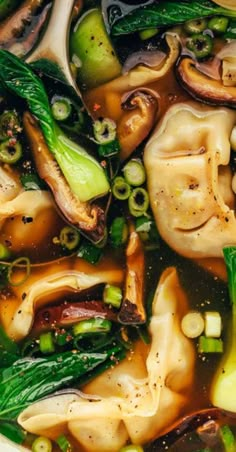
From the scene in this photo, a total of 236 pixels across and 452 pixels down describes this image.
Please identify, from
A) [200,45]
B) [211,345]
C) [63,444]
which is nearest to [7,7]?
[200,45]

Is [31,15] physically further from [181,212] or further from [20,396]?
[20,396]

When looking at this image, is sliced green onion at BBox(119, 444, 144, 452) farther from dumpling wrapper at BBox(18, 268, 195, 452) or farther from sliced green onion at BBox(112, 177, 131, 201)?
sliced green onion at BBox(112, 177, 131, 201)

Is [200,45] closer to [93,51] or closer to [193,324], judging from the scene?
[93,51]

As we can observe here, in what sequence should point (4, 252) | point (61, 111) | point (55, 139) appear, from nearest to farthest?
point (55, 139)
point (61, 111)
point (4, 252)

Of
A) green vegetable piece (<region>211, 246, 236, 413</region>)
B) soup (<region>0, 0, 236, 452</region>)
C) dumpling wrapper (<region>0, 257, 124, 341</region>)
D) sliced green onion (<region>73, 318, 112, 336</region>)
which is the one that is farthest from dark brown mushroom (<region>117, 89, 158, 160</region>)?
sliced green onion (<region>73, 318, 112, 336</region>)

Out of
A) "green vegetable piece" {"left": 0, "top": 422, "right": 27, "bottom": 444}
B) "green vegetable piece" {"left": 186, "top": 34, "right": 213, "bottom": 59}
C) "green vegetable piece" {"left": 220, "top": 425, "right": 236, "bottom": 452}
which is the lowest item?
"green vegetable piece" {"left": 220, "top": 425, "right": 236, "bottom": 452}

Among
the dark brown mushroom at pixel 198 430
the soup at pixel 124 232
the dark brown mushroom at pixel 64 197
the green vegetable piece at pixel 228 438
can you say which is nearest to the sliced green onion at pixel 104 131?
the soup at pixel 124 232

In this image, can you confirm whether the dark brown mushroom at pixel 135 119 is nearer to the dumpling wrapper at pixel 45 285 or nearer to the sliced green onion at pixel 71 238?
the sliced green onion at pixel 71 238
